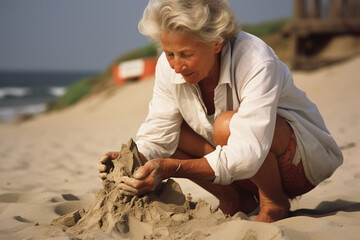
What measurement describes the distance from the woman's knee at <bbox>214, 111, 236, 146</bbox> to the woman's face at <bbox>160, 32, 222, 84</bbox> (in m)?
0.21

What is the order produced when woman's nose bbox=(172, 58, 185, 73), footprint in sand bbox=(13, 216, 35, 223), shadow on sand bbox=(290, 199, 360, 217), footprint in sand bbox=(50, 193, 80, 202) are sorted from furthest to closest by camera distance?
footprint in sand bbox=(50, 193, 80, 202) → shadow on sand bbox=(290, 199, 360, 217) → footprint in sand bbox=(13, 216, 35, 223) → woman's nose bbox=(172, 58, 185, 73)

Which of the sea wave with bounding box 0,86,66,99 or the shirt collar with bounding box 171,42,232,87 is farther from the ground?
the shirt collar with bounding box 171,42,232,87

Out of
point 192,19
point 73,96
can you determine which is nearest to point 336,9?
point 192,19

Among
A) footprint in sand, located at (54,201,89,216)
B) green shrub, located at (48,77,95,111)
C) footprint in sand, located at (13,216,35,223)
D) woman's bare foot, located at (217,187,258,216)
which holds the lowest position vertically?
green shrub, located at (48,77,95,111)

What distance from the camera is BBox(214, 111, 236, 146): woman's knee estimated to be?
6.56 ft

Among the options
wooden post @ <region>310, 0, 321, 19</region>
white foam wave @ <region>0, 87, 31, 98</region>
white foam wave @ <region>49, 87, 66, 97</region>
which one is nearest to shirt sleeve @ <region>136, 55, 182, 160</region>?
wooden post @ <region>310, 0, 321, 19</region>

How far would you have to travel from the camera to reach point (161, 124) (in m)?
2.26

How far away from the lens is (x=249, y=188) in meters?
2.46

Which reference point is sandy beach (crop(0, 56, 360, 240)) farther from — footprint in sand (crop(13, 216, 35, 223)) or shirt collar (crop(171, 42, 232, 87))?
shirt collar (crop(171, 42, 232, 87))

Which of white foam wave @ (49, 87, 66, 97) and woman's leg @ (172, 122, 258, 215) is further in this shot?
white foam wave @ (49, 87, 66, 97)

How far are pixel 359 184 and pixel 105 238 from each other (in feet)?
5.86

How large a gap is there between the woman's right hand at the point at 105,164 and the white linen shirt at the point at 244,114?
16cm

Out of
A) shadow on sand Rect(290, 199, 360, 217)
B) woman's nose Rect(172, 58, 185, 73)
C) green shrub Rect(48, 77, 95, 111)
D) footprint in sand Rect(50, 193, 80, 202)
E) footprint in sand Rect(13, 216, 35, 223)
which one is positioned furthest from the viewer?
green shrub Rect(48, 77, 95, 111)

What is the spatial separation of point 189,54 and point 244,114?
37 cm
